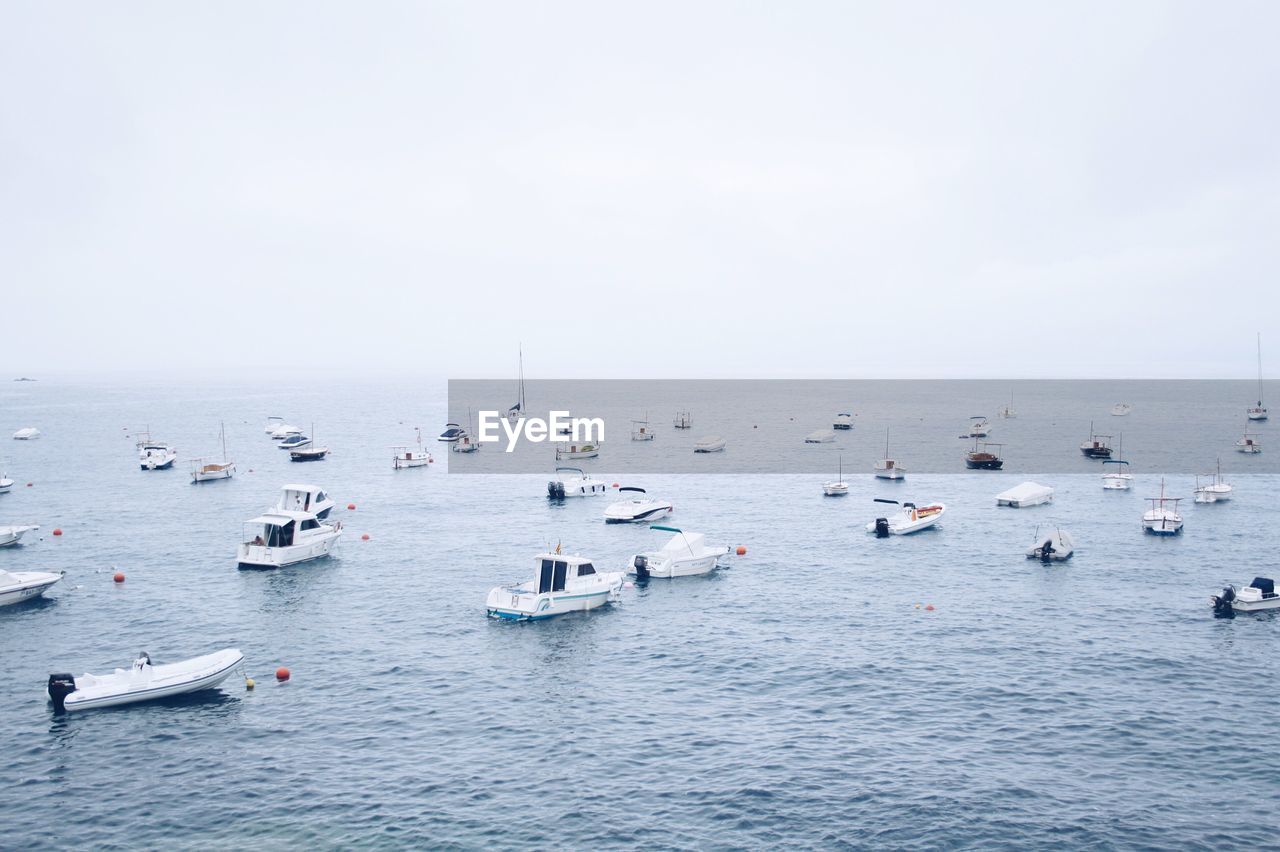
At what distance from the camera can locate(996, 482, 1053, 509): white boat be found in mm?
119938

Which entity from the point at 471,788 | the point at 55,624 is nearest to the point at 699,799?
the point at 471,788

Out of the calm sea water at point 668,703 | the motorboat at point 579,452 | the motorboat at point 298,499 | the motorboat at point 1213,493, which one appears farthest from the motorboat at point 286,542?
the motorboat at point 1213,493

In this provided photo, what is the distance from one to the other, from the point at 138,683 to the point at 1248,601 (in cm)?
7605

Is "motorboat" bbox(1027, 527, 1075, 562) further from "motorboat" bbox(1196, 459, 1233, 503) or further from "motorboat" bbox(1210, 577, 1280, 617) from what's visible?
"motorboat" bbox(1196, 459, 1233, 503)

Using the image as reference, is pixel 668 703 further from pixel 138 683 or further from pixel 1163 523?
pixel 1163 523

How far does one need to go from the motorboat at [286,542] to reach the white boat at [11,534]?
25.0 meters

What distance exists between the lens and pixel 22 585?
71375mm

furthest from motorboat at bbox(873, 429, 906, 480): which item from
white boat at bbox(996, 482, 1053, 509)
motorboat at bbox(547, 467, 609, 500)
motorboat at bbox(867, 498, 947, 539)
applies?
motorboat at bbox(547, 467, 609, 500)

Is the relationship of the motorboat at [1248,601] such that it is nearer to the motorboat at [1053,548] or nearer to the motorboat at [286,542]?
the motorboat at [1053,548]

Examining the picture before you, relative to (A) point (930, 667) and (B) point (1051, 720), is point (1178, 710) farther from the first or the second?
(A) point (930, 667)

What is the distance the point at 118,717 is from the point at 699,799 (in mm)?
32567

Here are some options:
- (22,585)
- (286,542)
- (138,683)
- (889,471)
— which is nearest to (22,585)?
(22,585)

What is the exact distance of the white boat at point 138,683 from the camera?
50.0m

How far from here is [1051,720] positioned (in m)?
50.2
